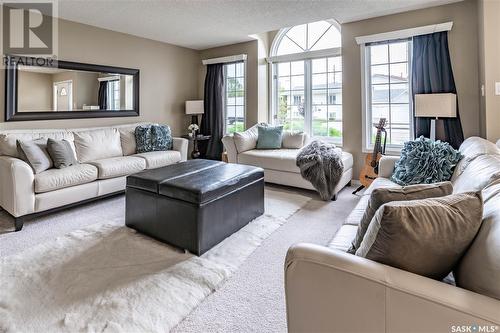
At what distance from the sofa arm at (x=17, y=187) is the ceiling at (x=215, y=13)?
2036 mm

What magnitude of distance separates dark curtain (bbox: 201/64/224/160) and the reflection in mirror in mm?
1492

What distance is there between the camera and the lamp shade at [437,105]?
3.23 metres

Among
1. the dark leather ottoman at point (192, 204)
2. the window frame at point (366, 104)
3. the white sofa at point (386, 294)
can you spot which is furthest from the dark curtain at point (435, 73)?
the white sofa at point (386, 294)

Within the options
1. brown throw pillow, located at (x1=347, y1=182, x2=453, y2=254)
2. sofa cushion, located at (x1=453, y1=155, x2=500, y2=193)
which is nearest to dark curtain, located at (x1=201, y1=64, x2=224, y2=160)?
sofa cushion, located at (x1=453, y1=155, x2=500, y2=193)

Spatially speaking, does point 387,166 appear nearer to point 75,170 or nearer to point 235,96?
point 75,170

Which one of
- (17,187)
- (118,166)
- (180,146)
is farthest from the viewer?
(180,146)

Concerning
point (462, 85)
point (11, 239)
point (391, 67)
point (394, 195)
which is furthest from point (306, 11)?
point (11, 239)

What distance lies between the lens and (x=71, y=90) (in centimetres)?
412

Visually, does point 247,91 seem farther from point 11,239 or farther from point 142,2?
point 11,239

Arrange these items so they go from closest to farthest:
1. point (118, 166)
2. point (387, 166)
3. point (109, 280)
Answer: point (109, 280) < point (387, 166) < point (118, 166)

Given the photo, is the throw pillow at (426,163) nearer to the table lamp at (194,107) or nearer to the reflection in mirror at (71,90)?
the table lamp at (194,107)

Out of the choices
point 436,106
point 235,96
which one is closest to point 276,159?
point 436,106

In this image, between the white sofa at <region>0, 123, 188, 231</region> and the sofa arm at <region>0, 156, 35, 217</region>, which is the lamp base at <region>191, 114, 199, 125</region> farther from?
the sofa arm at <region>0, 156, 35, 217</region>

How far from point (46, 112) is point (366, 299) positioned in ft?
14.7
